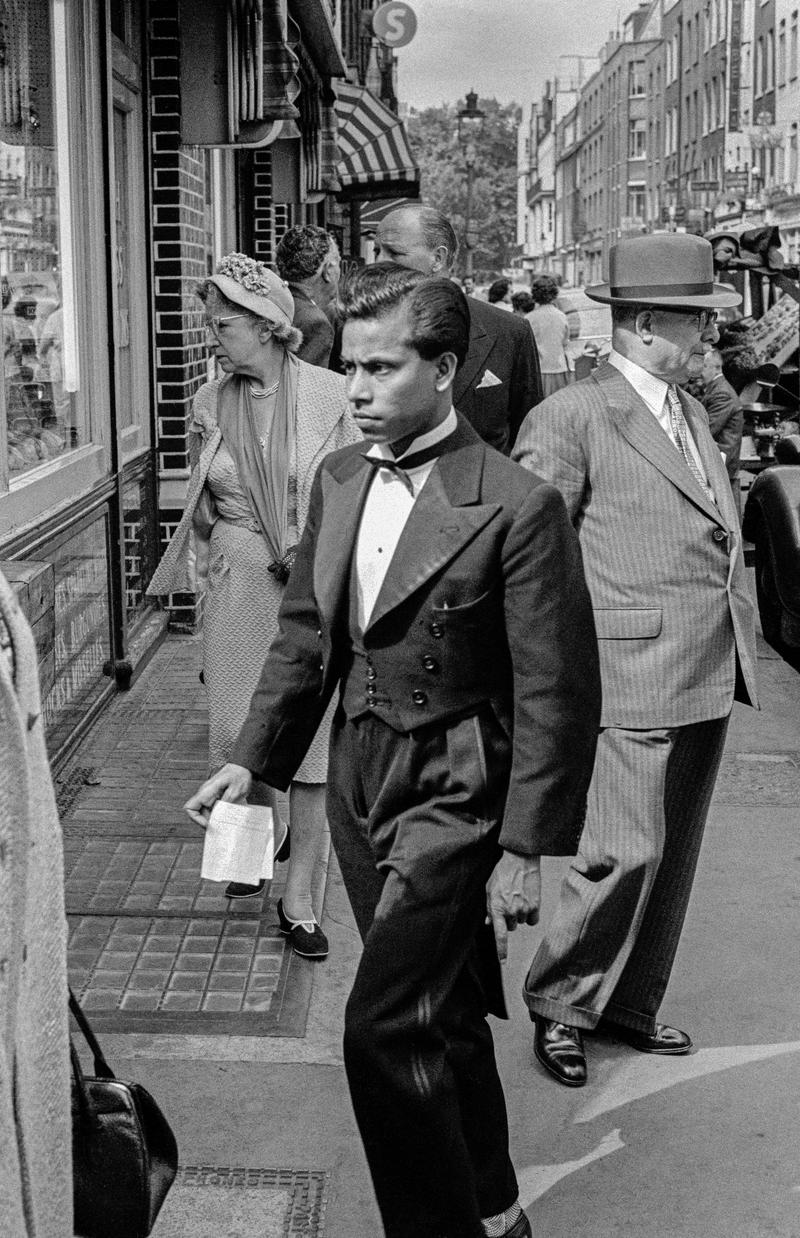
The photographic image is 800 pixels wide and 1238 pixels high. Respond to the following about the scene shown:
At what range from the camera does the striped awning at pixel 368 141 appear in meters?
20.0

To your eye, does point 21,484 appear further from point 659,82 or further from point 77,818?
point 659,82

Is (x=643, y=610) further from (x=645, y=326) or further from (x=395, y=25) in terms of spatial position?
(x=395, y=25)

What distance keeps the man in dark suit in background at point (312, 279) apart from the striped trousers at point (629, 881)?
11.1 feet

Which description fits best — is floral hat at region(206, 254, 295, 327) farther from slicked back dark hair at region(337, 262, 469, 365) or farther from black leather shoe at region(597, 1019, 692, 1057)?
black leather shoe at region(597, 1019, 692, 1057)

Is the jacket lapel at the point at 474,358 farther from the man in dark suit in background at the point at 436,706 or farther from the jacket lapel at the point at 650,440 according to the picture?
the man in dark suit in background at the point at 436,706

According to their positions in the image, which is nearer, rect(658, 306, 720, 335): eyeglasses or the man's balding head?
rect(658, 306, 720, 335): eyeglasses

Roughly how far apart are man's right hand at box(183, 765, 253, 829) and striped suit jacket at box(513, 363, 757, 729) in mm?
1167

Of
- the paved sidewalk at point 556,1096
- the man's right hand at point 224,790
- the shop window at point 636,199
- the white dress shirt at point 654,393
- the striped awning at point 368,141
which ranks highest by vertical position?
the shop window at point 636,199

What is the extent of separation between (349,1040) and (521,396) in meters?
3.61


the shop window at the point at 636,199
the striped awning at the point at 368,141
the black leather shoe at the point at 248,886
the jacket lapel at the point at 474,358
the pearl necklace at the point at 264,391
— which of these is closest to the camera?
the pearl necklace at the point at 264,391

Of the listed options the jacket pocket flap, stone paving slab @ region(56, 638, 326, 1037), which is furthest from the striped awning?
the jacket pocket flap

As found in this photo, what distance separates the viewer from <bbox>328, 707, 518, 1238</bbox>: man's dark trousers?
3029 millimetres

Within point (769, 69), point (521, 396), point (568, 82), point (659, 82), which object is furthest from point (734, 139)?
point (568, 82)

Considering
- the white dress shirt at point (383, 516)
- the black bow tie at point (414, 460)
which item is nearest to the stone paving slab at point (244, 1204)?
the white dress shirt at point (383, 516)
